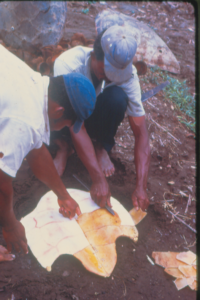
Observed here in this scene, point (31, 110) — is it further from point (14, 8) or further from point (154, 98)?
point (154, 98)

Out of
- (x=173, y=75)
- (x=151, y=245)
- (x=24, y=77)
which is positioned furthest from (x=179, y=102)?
(x=24, y=77)

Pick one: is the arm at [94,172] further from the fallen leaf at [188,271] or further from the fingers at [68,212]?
the fallen leaf at [188,271]

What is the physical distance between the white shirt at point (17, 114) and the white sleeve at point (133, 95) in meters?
1.11

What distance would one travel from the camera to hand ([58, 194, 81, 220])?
180 cm

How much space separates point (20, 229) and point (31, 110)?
0.80 meters

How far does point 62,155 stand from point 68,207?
0.71 m

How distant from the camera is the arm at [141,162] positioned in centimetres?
209

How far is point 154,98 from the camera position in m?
3.72

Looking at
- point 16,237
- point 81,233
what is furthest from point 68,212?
point 16,237

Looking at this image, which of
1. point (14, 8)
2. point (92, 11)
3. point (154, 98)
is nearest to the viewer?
point (14, 8)

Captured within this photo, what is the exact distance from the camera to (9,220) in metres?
1.45

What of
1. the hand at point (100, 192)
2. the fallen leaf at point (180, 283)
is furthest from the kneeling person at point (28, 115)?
the fallen leaf at point (180, 283)

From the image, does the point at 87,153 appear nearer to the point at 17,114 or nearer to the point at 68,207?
the point at 68,207

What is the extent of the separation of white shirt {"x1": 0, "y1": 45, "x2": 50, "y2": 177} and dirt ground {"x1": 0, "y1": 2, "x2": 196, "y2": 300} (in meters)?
0.84
